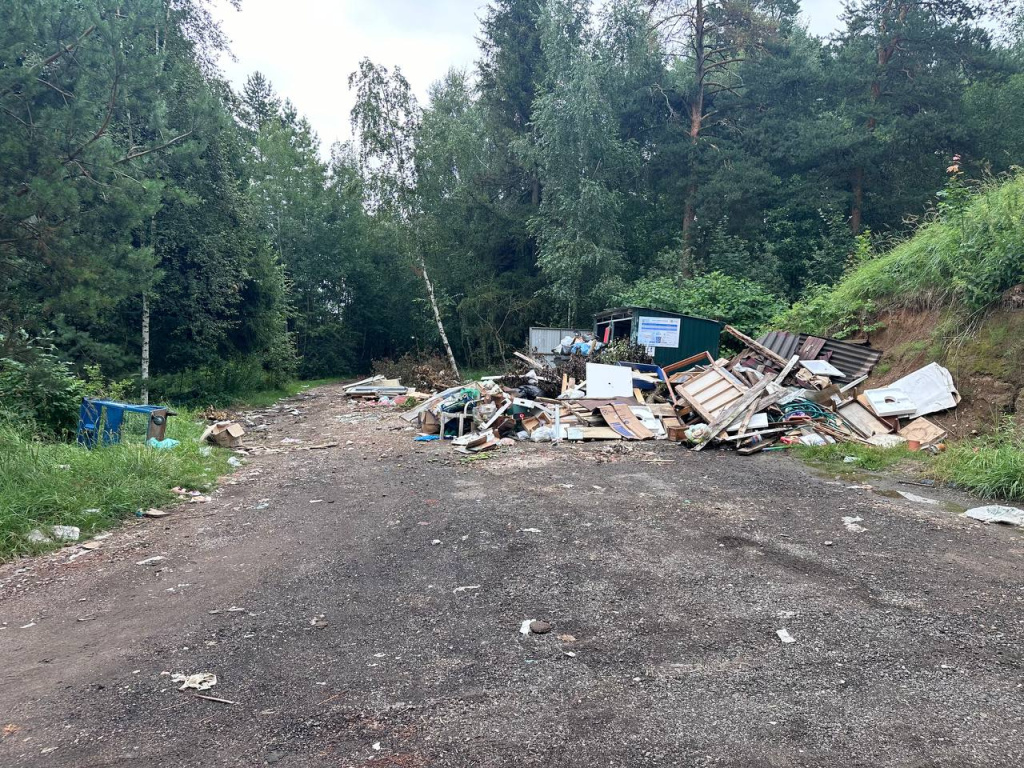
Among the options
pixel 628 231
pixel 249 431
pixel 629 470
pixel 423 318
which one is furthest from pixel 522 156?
pixel 629 470

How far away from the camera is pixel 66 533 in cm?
499

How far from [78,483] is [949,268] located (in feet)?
38.9

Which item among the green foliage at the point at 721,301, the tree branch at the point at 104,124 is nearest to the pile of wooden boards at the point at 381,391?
the green foliage at the point at 721,301

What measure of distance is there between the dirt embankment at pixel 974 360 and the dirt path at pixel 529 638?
305 centimetres

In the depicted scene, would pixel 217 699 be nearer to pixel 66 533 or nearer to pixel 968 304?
pixel 66 533

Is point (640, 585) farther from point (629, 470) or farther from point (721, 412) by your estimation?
point (721, 412)

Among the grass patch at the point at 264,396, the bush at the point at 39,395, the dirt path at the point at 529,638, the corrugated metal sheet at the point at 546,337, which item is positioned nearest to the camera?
the dirt path at the point at 529,638

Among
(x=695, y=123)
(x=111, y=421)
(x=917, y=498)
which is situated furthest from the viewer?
(x=695, y=123)

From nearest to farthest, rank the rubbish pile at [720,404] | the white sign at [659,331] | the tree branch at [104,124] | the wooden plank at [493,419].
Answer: the tree branch at [104,124] → the rubbish pile at [720,404] → the wooden plank at [493,419] → the white sign at [659,331]

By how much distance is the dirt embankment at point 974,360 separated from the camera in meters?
7.46

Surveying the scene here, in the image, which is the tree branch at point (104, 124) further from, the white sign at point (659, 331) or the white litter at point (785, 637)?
the white sign at point (659, 331)

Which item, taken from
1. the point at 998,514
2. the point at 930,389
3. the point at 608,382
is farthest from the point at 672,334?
the point at 998,514

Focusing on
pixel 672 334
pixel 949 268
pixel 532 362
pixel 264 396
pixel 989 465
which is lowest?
pixel 264 396

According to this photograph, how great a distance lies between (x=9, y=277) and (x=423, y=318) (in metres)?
21.5
